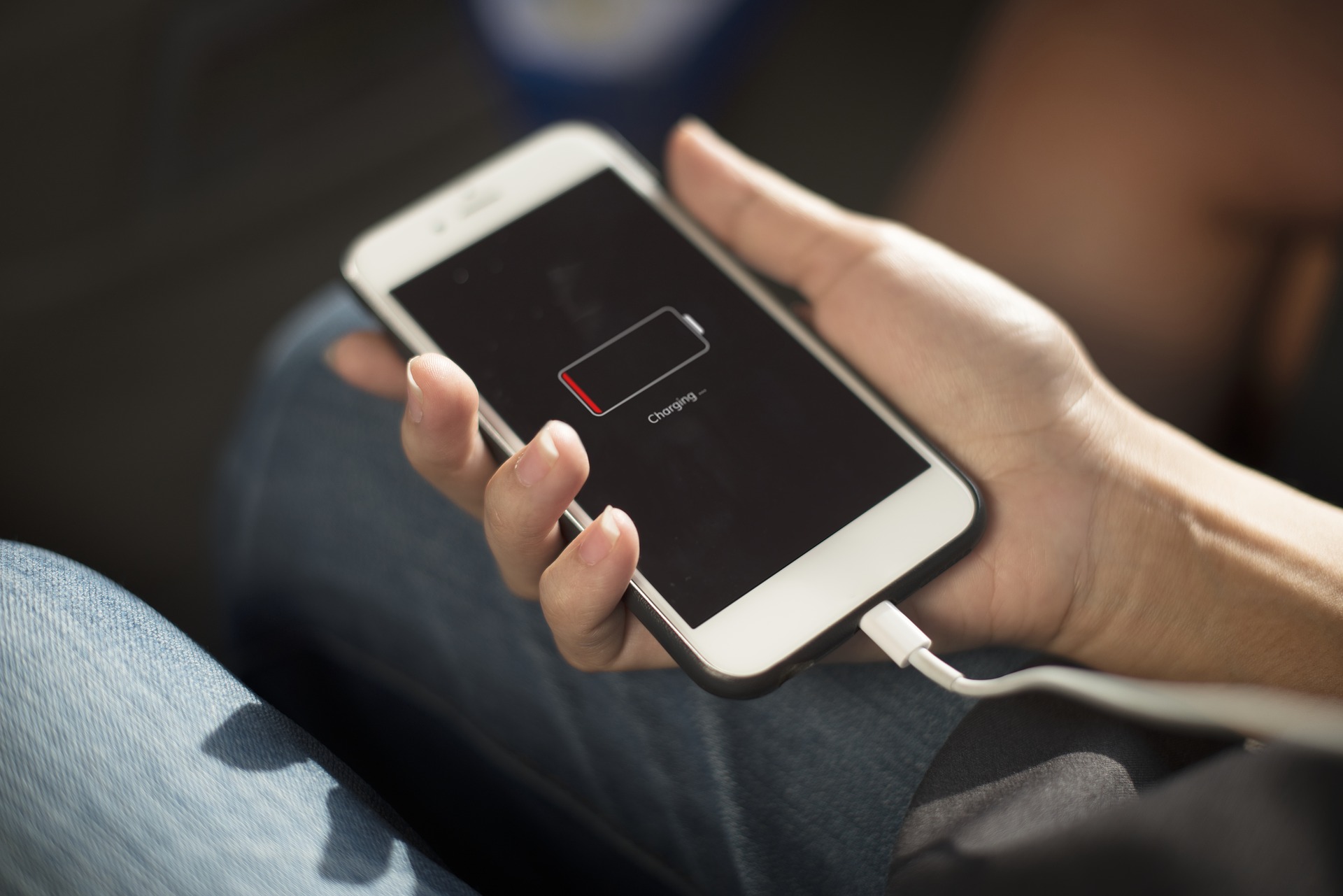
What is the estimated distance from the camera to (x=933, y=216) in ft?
2.57

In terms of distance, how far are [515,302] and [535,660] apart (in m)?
0.19

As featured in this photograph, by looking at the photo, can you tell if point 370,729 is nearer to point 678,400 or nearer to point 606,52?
point 678,400

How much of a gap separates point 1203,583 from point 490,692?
1.19ft

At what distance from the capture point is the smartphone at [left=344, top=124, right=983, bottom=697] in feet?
1.46

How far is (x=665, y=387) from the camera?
503 millimetres

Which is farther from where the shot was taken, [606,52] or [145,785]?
[606,52]

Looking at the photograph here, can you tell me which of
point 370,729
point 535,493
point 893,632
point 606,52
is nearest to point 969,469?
point 893,632

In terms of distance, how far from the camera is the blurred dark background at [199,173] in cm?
92

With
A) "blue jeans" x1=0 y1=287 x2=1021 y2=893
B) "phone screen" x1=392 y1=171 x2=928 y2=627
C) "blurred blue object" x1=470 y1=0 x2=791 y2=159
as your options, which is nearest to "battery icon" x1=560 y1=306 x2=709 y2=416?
"phone screen" x1=392 y1=171 x2=928 y2=627

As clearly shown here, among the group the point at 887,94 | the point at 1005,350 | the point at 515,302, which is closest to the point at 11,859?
the point at 515,302

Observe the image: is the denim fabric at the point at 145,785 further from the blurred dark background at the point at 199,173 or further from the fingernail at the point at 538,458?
the blurred dark background at the point at 199,173

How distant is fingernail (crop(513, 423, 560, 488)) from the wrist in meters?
0.27

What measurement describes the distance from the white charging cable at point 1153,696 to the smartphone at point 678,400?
0.02 meters

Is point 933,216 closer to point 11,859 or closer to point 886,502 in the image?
point 886,502
